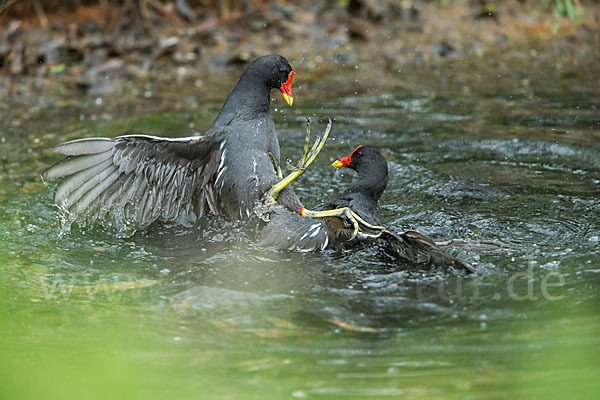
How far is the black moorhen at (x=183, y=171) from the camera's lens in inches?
159

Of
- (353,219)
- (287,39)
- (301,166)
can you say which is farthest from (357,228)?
(287,39)

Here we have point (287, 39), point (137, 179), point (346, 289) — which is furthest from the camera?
point (287, 39)

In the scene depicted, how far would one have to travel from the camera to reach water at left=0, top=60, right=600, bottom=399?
7.97 ft

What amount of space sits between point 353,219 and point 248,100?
3.24 feet

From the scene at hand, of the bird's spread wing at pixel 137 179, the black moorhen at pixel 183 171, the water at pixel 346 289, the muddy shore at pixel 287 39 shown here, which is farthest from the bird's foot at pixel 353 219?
the muddy shore at pixel 287 39

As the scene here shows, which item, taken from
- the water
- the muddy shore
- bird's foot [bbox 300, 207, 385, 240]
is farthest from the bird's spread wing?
the muddy shore

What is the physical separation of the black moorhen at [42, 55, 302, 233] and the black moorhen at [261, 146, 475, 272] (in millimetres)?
198

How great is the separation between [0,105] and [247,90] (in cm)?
355

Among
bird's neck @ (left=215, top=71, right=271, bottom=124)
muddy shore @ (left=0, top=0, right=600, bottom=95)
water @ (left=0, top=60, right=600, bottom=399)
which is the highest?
muddy shore @ (left=0, top=0, right=600, bottom=95)

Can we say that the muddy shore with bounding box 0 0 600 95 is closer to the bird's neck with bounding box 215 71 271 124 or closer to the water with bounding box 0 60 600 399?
the water with bounding box 0 60 600 399

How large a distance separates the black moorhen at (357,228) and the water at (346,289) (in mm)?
91

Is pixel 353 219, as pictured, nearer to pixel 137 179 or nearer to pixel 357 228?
pixel 357 228

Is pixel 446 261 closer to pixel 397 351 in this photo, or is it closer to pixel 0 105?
pixel 397 351

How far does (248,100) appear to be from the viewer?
4207 millimetres
